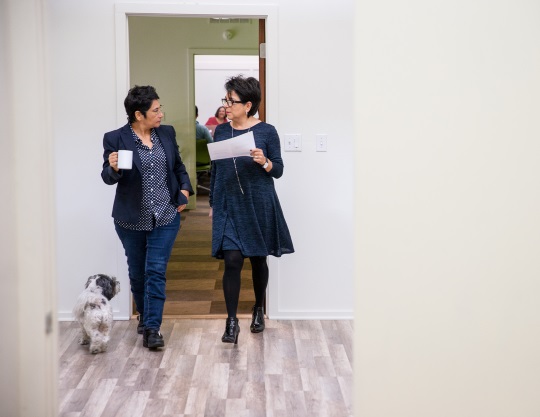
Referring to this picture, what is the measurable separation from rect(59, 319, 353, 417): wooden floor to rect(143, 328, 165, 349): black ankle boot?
0.04 metres

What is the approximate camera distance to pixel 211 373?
3871 millimetres

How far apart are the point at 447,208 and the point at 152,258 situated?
2434 millimetres

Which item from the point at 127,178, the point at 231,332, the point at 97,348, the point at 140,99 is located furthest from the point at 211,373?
the point at 140,99

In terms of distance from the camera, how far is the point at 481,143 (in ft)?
6.78

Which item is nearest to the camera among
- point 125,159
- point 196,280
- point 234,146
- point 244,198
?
point 125,159

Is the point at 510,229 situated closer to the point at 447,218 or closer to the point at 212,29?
the point at 447,218

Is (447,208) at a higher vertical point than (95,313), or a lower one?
higher

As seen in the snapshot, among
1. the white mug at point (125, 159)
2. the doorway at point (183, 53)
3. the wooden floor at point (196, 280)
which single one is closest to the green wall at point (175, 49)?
the doorway at point (183, 53)

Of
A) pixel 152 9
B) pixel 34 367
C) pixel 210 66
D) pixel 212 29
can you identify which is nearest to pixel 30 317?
pixel 34 367

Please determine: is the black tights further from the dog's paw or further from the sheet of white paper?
the dog's paw

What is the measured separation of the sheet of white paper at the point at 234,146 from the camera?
3938 mm

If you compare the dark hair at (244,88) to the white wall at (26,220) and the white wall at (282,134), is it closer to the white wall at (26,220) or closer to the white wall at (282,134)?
the white wall at (282,134)

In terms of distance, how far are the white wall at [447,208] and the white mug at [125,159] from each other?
2.00 meters

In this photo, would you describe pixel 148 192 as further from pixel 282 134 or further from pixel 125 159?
pixel 282 134
